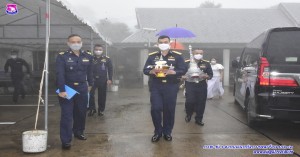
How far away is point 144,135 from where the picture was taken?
6207mm

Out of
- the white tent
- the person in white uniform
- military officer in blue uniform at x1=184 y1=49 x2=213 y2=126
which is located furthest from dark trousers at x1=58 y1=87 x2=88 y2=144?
the person in white uniform

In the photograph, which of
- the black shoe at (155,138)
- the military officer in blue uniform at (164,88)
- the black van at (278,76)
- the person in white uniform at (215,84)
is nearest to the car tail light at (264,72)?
the black van at (278,76)

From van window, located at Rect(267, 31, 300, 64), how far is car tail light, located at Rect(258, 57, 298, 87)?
0.39 feet

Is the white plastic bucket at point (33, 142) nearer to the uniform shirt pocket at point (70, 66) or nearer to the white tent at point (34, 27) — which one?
the uniform shirt pocket at point (70, 66)

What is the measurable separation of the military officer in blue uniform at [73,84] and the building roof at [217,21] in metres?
13.4

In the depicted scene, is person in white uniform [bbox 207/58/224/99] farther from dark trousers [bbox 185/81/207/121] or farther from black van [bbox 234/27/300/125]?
black van [bbox 234/27/300/125]

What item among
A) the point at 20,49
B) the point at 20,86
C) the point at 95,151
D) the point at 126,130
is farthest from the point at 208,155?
the point at 20,49

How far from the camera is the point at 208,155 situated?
4938 millimetres

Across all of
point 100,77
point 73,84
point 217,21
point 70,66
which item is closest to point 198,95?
point 100,77

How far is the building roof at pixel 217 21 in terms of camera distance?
19594 millimetres

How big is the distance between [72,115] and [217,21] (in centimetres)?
1795

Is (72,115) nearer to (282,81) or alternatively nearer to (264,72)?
(264,72)

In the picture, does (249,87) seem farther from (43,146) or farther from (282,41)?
(43,146)

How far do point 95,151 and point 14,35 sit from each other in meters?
11.3
